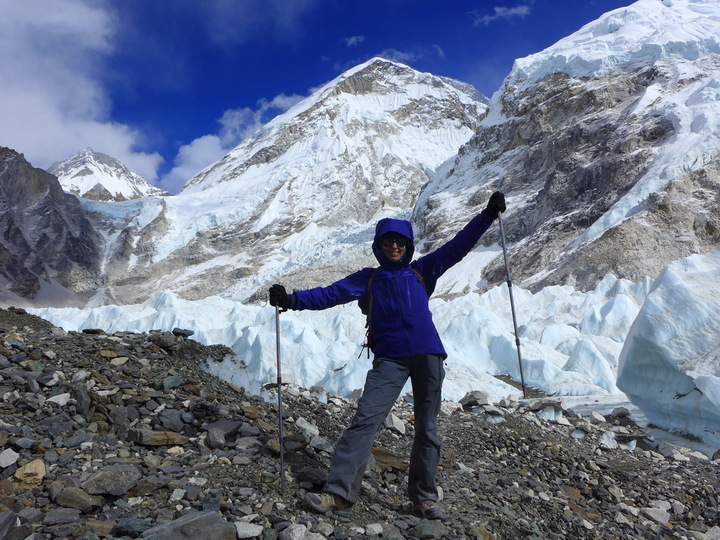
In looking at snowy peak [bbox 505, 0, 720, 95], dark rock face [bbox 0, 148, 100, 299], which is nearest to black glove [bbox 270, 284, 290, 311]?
snowy peak [bbox 505, 0, 720, 95]

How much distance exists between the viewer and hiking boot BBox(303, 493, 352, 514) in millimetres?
2770

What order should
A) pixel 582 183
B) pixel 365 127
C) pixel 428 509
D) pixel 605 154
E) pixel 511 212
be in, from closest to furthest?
pixel 428 509 < pixel 582 183 < pixel 605 154 < pixel 511 212 < pixel 365 127

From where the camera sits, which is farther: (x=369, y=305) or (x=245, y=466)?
(x=369, y=305)

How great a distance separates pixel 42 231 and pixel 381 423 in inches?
3876

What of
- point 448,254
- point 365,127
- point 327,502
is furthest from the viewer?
point 365,127

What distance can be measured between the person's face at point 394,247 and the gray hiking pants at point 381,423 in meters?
0.65

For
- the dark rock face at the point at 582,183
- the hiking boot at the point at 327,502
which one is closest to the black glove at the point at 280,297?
the hiking boot at the point at 327,502

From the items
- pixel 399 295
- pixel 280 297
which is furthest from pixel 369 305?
pixel 280 297

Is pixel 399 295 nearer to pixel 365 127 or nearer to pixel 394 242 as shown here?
pixel 394 242

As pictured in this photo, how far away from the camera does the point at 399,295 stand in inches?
128

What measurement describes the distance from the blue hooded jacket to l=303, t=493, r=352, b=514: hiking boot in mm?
843

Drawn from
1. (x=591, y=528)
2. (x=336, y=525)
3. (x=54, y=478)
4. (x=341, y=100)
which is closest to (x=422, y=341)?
(x=336, y=525)

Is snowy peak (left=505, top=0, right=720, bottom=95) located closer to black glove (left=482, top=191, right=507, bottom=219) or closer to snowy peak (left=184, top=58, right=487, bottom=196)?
snowy peak (left=184, top=58, right=487, bottom=196)

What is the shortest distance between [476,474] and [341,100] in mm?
118700
